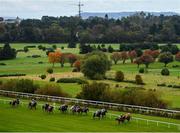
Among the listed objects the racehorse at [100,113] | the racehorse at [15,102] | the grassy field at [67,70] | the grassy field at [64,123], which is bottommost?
the grassy field at [64,123]

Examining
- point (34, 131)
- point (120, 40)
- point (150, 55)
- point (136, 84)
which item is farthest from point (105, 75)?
point (120, 40)

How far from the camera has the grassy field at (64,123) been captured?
2259 centimetres

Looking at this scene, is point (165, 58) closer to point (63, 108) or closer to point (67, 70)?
point (67, 70)

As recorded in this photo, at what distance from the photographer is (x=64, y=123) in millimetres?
24453


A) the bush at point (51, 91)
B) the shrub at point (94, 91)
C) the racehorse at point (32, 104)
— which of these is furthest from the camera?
the bush at point (51, 91)

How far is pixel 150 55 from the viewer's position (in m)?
82.1

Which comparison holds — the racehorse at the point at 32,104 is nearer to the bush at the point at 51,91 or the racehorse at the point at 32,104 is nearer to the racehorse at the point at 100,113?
the racehorse at the point at 100,113

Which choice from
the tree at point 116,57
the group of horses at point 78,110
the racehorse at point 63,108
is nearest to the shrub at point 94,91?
the group of horses at point 78,110

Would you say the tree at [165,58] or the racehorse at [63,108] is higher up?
the tree at [165,58]

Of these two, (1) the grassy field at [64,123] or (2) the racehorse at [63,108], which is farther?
(2) the racehorse at [63,108]

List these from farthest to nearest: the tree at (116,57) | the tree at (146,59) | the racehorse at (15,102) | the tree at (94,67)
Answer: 1. the tree at (116,57)
2. the tree at (146,59)
3. the tree at (94,67)
4. the racehorse at (15,102)

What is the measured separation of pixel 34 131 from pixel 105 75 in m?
43.7

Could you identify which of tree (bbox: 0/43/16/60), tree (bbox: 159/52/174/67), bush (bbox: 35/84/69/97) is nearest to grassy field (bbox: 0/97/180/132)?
bush (bbox: 35/84/69/97)

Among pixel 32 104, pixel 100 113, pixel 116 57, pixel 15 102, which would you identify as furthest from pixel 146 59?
pixel 100 113
